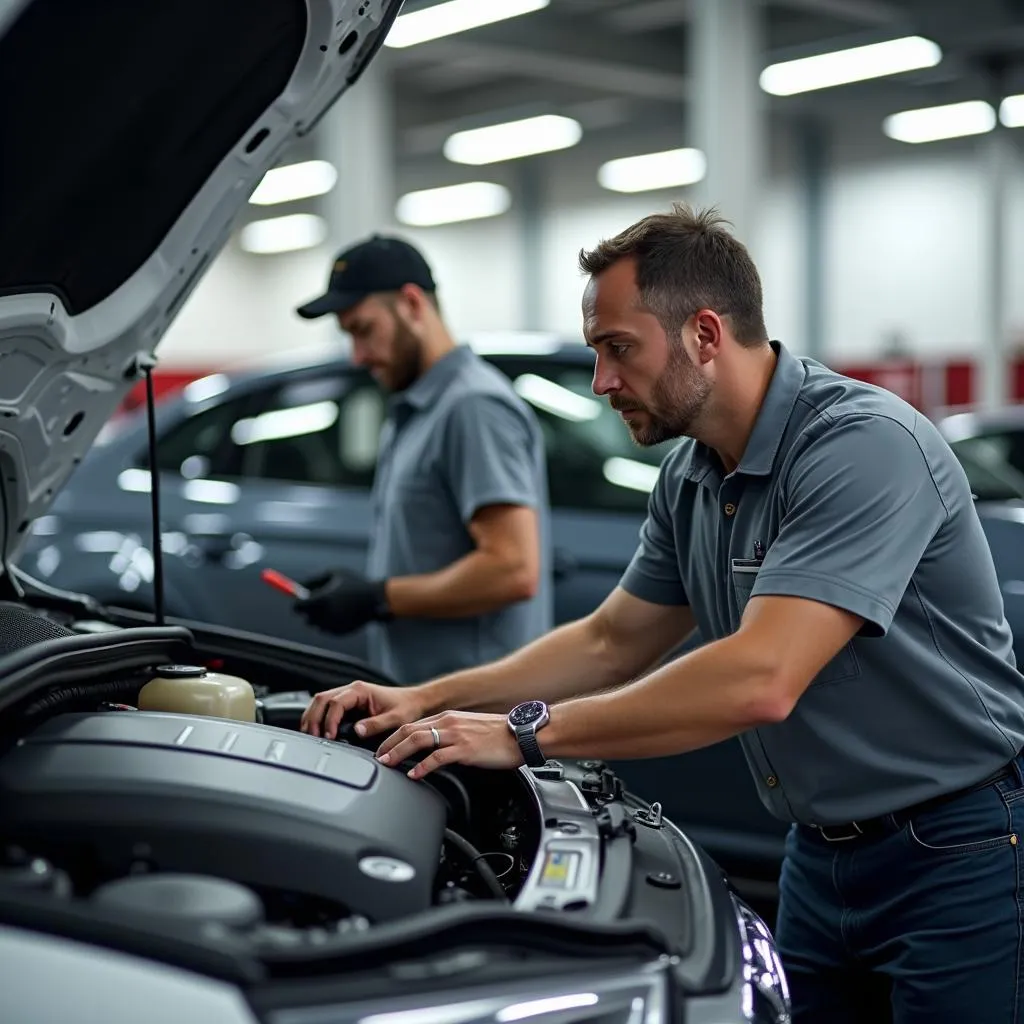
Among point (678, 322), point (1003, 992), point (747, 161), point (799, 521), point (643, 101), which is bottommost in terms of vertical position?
point (1003, 992)

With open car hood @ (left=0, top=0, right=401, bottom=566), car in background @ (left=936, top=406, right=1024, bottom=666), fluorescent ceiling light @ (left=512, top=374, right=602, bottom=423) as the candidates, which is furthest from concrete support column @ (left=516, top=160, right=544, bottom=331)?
open car hood @ (left=0, top=0, right=401, bottom=566)

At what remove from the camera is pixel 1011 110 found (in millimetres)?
11898

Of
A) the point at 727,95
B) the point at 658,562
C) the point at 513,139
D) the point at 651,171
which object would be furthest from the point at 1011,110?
the point at 658,562

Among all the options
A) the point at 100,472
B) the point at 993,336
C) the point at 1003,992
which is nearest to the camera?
the point at 1003,992

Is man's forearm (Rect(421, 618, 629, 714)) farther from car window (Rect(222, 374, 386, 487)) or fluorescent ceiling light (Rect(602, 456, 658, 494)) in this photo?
car window (Rect(222, 374, 386, 487))

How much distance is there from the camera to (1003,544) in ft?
10.1

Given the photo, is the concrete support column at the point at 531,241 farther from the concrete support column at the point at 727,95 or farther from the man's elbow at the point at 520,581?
the man's elbow at the point at 520,581

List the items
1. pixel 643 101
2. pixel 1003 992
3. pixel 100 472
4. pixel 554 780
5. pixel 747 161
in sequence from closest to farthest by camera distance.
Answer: pixel 1003 992 → pixel 554 780 → pixel 100 472 → pixel 747 161 → pixel 643 101

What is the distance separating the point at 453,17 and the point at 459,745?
7.61 m

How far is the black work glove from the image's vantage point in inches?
106

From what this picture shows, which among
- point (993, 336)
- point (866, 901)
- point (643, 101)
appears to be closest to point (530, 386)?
point (866, 901)

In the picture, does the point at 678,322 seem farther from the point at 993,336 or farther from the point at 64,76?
the point at 993,336

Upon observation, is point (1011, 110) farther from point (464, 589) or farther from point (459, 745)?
point (459, 745)

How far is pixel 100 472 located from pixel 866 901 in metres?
2.89
